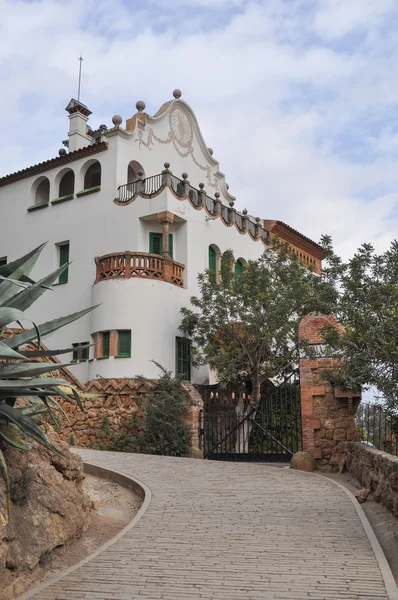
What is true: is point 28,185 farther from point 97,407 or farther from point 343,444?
point 343,444

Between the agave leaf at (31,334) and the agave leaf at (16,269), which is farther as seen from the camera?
the agave leaf at (16,269)

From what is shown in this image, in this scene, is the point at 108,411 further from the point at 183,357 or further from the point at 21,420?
the point at 21,420

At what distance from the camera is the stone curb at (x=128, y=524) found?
21.6 ft

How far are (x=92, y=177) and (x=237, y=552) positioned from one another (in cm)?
2268

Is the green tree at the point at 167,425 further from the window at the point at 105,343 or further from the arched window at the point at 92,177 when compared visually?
the arched window at the point at 92,177

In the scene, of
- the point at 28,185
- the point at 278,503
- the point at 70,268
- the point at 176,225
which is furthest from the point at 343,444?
the point at 28,185

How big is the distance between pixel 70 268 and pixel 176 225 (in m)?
4.68

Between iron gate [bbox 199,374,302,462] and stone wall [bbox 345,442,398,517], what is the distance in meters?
3.89

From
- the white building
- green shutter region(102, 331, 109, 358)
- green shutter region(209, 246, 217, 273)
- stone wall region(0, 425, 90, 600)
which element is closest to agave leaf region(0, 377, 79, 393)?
stone wall region(0, 425, 90, 600)

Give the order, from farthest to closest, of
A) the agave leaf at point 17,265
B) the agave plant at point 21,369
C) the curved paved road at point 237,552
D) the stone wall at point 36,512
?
the agave leaf at point 17,265 → the agave plant at point 21,369 → the stone wall at point 36,512 → the curved paved road at point 237,552

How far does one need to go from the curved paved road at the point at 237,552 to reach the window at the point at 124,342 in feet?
34.8

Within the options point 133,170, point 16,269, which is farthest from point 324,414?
point 133,170

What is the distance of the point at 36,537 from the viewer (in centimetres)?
718

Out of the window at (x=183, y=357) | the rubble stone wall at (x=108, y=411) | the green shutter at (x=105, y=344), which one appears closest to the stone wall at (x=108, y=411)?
the rubble stone wall at (x=108, y=411)
